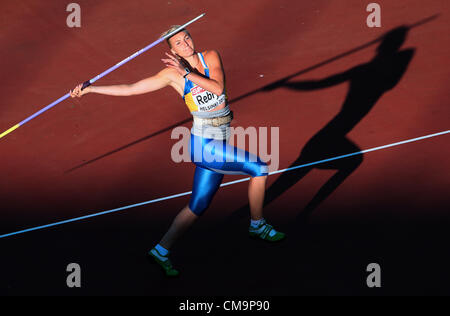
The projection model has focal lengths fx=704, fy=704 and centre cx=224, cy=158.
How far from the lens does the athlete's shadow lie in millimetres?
9242

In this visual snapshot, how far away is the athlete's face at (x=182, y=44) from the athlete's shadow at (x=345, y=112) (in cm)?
239

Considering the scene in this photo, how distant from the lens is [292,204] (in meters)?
8.91

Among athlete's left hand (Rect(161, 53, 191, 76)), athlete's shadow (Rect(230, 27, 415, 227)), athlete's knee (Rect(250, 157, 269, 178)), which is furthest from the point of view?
athlete's shadow (Rect(230, 27, 415, 227))

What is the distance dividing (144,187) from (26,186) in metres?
1.66

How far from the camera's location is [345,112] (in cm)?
1088

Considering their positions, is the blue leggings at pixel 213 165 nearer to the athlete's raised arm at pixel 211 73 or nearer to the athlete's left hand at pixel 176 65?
the athlete's raised arm at pixel 211 73

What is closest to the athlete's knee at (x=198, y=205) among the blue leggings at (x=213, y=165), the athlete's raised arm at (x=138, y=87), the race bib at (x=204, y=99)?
the blue leggings at (x=213, y=165)

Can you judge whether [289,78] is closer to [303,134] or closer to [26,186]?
[303,134]

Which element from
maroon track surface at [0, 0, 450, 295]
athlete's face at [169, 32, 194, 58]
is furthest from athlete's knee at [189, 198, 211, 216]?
athlete's face at [169, 32, 194, 58]

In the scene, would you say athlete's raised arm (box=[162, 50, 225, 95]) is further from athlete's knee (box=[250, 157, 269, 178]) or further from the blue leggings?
athlete's knee (box=[250, 157, 269, 178])

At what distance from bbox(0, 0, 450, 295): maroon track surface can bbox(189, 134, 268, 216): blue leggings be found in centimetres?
85

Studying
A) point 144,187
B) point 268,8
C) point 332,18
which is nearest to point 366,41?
point 332,18

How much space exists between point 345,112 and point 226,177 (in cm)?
245

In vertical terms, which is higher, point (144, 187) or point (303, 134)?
point (303, 134)
